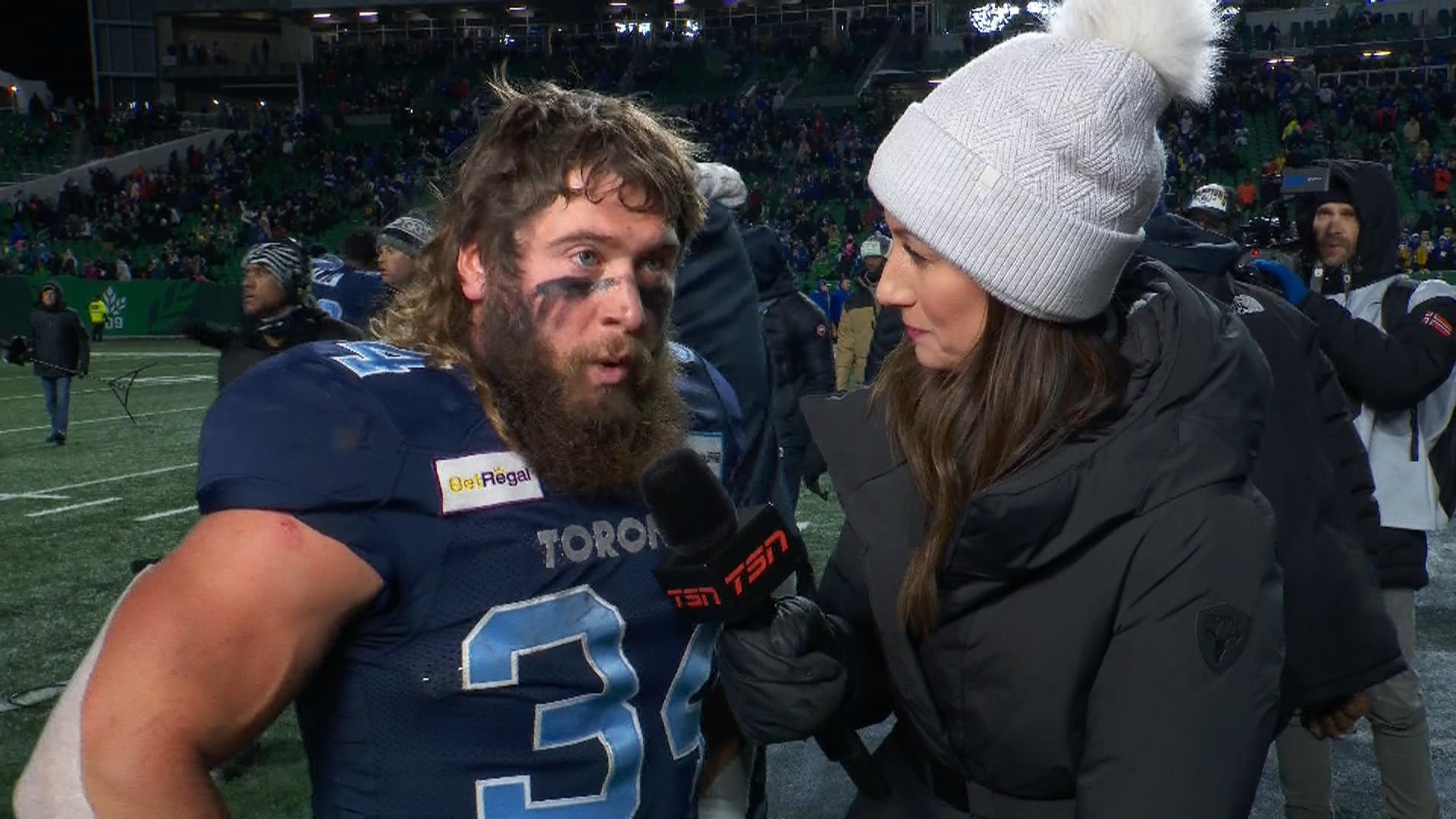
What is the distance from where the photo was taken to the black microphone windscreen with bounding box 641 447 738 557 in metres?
1.46

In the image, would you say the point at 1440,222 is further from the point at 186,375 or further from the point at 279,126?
the point at 279,126

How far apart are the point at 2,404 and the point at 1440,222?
22.5 metres

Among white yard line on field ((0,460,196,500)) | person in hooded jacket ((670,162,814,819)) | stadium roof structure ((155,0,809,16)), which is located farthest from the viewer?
stadium roof structure ((155,0,809,16))

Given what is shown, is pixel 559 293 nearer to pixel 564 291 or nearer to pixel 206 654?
pixel 564 291

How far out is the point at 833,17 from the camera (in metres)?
45.5

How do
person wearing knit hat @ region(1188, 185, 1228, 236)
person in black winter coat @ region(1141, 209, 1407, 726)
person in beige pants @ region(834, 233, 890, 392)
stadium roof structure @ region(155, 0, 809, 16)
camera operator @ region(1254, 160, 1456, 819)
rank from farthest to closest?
1. stadium roof structure @ region(155, 0, 809, 16)
2. person in beige pants @ region(834, 233, 890, 392)
3. person wearing knit hat @ region(1188, 185, 1228, 236)
4. camera operator @ region(1254, 160, 1456, 819)
5. person in black winter coat @ region(1141, 209, 1407, 726)

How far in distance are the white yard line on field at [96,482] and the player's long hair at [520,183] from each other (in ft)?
32.3

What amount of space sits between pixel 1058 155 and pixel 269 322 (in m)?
3.62

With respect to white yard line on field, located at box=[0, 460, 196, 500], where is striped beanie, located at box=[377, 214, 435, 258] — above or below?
above

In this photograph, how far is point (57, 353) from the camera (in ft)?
45.8

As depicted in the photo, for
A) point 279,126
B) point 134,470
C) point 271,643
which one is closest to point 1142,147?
point 271,643

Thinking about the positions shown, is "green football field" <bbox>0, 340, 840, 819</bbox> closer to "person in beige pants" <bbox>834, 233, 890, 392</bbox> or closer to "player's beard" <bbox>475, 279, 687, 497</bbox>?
"player's beard" <bbox>475, 279, 687, 497</bbox>

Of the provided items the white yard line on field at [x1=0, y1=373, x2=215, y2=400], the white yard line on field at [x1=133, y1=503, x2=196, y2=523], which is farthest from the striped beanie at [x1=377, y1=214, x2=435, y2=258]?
the white yard line on field at [x1=0, y1=373, x2=215, y2=400]

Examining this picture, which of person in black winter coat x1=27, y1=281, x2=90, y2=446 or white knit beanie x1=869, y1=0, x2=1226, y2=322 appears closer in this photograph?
white knit beanie x1=869, y1=0, x2=1226, y2=322
